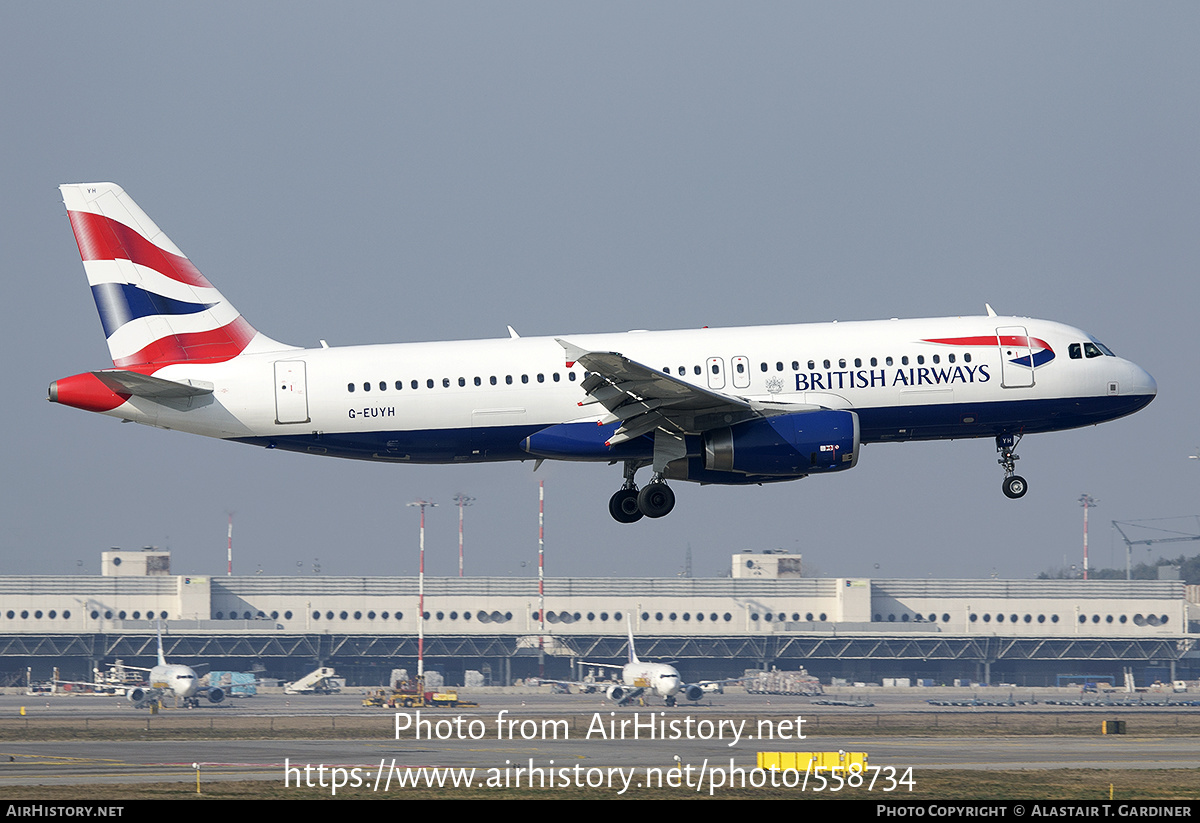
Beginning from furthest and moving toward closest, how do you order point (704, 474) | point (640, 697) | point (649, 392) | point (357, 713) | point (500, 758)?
point (640, 697) → point (357, 713) → point (500, 758) → point (704, 474) → point (649, 392)

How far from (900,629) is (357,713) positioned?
2987 inches

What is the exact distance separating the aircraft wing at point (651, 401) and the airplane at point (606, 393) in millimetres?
78

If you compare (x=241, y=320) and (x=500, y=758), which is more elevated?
(x=241, y=320)

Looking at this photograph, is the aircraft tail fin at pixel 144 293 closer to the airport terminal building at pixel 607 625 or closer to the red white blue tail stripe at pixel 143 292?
the red white blue tail stripe at pixel 143 292

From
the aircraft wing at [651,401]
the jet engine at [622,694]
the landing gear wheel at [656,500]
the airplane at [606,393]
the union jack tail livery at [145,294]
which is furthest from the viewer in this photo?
the jet engine at [622,694]

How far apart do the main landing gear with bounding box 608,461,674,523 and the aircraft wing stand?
218 cm

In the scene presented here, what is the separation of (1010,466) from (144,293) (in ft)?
98.2

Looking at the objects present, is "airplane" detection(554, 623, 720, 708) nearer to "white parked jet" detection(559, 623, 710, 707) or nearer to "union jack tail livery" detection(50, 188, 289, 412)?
"white parked jet" detection(559, 623, 710, 707)

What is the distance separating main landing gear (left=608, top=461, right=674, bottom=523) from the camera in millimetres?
47844

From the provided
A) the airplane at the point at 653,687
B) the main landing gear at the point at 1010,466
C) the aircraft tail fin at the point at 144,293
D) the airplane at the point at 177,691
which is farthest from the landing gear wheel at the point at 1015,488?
the airplane at the point at 177,691

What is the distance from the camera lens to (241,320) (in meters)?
49.4

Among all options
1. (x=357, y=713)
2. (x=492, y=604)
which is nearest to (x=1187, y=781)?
(x=357, y=713)

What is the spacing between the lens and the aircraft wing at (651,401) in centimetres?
4306

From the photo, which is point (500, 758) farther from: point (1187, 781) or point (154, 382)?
point (1187, 781)
